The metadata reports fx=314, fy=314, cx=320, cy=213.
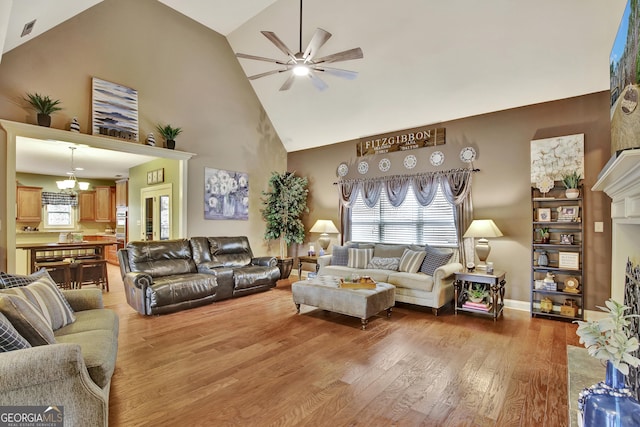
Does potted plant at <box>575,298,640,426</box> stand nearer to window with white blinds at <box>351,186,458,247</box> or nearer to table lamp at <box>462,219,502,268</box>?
table lamp at <box>462,219,502,268</box>

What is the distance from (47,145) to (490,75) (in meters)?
7.25

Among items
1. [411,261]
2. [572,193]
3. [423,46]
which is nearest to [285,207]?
[411,261]

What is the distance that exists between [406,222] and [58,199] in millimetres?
9735

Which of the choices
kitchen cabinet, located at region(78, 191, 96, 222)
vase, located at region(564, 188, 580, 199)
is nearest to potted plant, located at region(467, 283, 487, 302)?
vase, located at region(564, 188, 580, 199)

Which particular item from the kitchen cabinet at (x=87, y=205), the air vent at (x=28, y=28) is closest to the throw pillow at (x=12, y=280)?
the air vent at (x=28, y=28)

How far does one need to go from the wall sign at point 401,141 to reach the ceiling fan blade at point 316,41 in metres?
2.73

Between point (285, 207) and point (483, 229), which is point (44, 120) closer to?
point (285, 207)

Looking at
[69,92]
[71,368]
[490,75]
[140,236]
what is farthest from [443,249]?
[140,236]

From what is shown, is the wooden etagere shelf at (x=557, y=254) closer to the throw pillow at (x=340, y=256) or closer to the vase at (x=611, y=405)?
the throw pillow at (x=340, y=256)

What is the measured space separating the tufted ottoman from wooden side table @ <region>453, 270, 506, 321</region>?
3.43 feet

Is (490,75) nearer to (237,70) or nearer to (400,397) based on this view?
(400,397)

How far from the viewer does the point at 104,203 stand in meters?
9.66

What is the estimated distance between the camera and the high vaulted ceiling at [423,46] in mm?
3650

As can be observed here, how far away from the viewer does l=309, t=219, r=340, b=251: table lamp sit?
6.48 m
